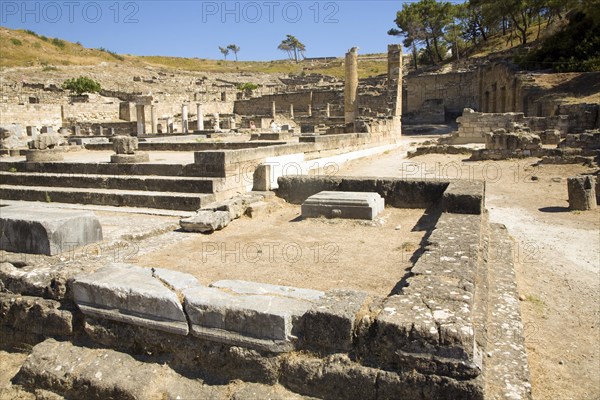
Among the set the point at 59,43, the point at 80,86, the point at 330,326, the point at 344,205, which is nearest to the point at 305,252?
the point at 344,205

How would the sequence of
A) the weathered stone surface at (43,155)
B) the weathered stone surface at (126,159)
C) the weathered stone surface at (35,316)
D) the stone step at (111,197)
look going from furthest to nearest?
the weathered stone surface at (43,155), the weathered stone surface at (126,159), the stone step at (111,197), the weathered stone surface at (35,316)

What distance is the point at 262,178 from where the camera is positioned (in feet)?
28.4

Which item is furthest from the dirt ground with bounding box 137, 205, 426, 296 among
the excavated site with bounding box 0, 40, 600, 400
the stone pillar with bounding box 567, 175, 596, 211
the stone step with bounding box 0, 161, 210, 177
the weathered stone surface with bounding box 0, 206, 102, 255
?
the stone pillar with bounding box 567, 175, 596, 211

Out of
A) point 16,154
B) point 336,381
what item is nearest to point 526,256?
point 336,381

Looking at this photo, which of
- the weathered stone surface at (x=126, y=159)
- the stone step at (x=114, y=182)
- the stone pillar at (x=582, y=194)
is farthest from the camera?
the weathered stone surface at (x=126, y=159)

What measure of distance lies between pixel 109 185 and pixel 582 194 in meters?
9.41

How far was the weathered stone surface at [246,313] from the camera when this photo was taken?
3.18 metres

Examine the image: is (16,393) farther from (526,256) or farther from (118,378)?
(526,256)

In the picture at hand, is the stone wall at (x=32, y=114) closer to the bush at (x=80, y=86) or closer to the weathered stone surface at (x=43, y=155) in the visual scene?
the bush at (x=80, y=86)

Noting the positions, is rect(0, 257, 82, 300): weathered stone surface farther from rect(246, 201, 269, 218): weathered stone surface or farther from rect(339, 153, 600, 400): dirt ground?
rect(339, 153, 600, 400): dirt ground

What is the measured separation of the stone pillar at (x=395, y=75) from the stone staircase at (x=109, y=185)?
21.7m

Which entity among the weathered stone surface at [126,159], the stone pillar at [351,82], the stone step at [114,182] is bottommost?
the stone step at [114,182]

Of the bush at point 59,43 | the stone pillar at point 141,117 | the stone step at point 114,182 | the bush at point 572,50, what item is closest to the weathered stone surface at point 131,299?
the stone step at point 114,182

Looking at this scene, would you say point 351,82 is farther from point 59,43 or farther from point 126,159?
point 59,43
